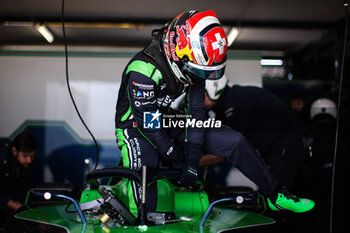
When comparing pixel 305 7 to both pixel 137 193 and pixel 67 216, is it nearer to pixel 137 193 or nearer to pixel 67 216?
pixel 137 193

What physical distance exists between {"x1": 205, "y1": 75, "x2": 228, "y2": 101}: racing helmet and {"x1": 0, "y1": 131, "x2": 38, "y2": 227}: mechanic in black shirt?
4.17 feet

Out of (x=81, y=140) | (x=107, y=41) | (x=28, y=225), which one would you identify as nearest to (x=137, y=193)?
(x=28, y=225)

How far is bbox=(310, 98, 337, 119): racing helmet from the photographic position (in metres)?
2.91

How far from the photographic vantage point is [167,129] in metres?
2.55

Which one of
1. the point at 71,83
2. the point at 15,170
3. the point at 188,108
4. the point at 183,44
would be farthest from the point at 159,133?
the point at 15,170

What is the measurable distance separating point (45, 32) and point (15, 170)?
968 millimetres

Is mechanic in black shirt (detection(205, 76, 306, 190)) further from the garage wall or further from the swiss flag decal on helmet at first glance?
the swiss flag decal on helmet

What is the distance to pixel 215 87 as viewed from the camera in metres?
2.81

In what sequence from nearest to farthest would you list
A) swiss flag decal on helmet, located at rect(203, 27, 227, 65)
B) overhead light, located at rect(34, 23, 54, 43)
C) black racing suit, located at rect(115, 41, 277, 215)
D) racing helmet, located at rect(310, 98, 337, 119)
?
swiss flag decal on helmet, located at rect(203, 27, 227, 65)
black racing suit, located at rect(115, 41, 277, 215)
overhead light, located at rect(34, 23, 54, 43)
racing helmet, located at rect(310, 98, 337, 119)

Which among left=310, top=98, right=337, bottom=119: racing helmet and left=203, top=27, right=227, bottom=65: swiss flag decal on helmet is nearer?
left=203, top=27, right=227, bottom=65: swiss flag decal on helmet

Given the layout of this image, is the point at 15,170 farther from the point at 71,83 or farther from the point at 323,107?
the point at 323,107

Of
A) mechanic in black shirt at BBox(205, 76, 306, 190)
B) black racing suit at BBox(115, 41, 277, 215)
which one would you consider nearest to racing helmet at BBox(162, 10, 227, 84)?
black racing suit at BBox(115, 41, 277, 215)

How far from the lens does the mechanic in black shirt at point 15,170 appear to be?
262 cm

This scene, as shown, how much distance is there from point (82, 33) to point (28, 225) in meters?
1.29
